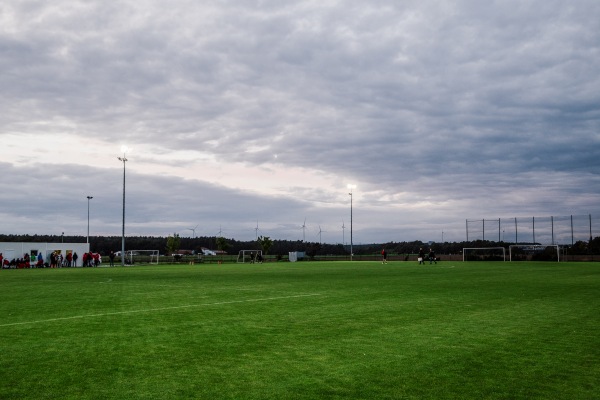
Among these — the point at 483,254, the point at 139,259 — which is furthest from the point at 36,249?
the point at 483,254

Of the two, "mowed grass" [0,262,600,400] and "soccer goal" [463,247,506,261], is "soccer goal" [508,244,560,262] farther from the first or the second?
"mowed grass" [0,262,600,400]

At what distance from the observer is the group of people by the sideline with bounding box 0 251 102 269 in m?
56.9

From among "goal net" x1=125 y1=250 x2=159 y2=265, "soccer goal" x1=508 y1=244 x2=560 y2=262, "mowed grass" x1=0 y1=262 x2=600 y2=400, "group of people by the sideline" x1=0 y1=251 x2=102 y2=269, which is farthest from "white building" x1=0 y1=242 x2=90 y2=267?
"soccer goal" x1=508 y1=244 x2=560 y2=262

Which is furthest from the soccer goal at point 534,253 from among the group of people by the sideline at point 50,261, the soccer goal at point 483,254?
the group of people by the sideline at point 50,261

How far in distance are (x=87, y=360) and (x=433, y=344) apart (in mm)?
5295

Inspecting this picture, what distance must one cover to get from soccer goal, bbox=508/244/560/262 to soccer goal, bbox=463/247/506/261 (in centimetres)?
152

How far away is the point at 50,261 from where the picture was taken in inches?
2386

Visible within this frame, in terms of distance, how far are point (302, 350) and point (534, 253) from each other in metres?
67.3

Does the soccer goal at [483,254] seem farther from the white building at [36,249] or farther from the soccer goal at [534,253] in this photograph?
the white building at [36,249]

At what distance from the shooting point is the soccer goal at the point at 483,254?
6979 centimetres

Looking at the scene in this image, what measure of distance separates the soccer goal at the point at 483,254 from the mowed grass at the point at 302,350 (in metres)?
57.3

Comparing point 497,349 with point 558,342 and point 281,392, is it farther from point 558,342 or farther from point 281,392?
point 281,392

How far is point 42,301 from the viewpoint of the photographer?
54.3ft

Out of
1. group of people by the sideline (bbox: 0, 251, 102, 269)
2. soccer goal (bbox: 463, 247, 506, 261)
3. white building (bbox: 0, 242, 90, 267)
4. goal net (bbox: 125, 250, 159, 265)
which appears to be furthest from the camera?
goal net (bbox: 125, 250, 159, 265)
